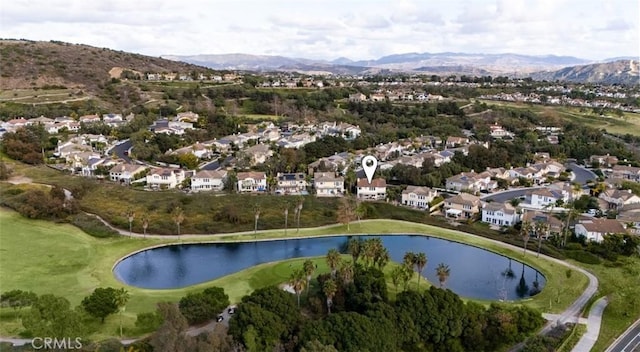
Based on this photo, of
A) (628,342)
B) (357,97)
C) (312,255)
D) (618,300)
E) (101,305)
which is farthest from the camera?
(357,97)

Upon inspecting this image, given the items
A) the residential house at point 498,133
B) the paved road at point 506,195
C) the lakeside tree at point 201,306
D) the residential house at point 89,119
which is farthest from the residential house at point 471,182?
the residential house at point 89,119

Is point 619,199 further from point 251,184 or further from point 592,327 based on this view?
point 251,184

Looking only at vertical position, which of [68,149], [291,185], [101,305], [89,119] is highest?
[89,119]

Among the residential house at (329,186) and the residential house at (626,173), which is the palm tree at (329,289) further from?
the residential house at (626,173)

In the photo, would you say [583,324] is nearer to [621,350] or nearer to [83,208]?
[621,350]

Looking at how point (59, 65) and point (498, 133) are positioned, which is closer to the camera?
point (498, 133)

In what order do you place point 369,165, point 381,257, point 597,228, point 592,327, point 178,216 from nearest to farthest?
point 592,327 < point 381,257 < point 597,228 < point 178,216 < point 369,165

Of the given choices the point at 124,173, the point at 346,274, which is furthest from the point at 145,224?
the point at 346,274

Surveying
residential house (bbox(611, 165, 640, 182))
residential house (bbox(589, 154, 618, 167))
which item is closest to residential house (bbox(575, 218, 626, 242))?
residential house (bbox(611, 165, 640, 182))
